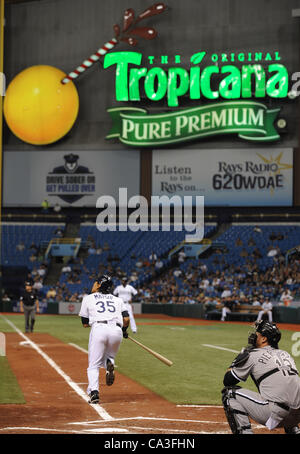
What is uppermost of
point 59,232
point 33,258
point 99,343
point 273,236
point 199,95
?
point 199,95

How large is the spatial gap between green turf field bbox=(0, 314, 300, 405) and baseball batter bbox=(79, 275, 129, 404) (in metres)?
1.70

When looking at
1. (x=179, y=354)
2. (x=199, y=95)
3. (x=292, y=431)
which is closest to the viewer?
(x=292, y=431)

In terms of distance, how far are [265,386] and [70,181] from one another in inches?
1867

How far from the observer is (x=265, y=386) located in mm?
8953

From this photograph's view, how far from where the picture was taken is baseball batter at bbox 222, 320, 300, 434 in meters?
8.90

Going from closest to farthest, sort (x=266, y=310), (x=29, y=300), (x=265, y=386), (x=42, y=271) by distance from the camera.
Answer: (x=265, y=386), (x=29, y=300), (x=266, y=310), (x=42, y=271)

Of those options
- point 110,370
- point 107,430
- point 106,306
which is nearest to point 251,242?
point 110,370

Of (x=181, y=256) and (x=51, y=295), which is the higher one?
(x=181, y=256)

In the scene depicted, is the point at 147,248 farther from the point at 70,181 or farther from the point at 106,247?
the point at 70,181

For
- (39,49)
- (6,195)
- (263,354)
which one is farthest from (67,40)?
(263,354)

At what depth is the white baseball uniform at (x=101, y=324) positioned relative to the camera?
13.2 m

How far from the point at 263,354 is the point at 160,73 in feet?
149

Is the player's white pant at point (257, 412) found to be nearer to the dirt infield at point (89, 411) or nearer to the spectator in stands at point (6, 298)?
the dirt infield at point (89, 411)

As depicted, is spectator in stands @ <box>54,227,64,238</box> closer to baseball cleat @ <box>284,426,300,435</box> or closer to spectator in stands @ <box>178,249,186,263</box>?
spectator in stands @ <box>178,249,186,263</box>
